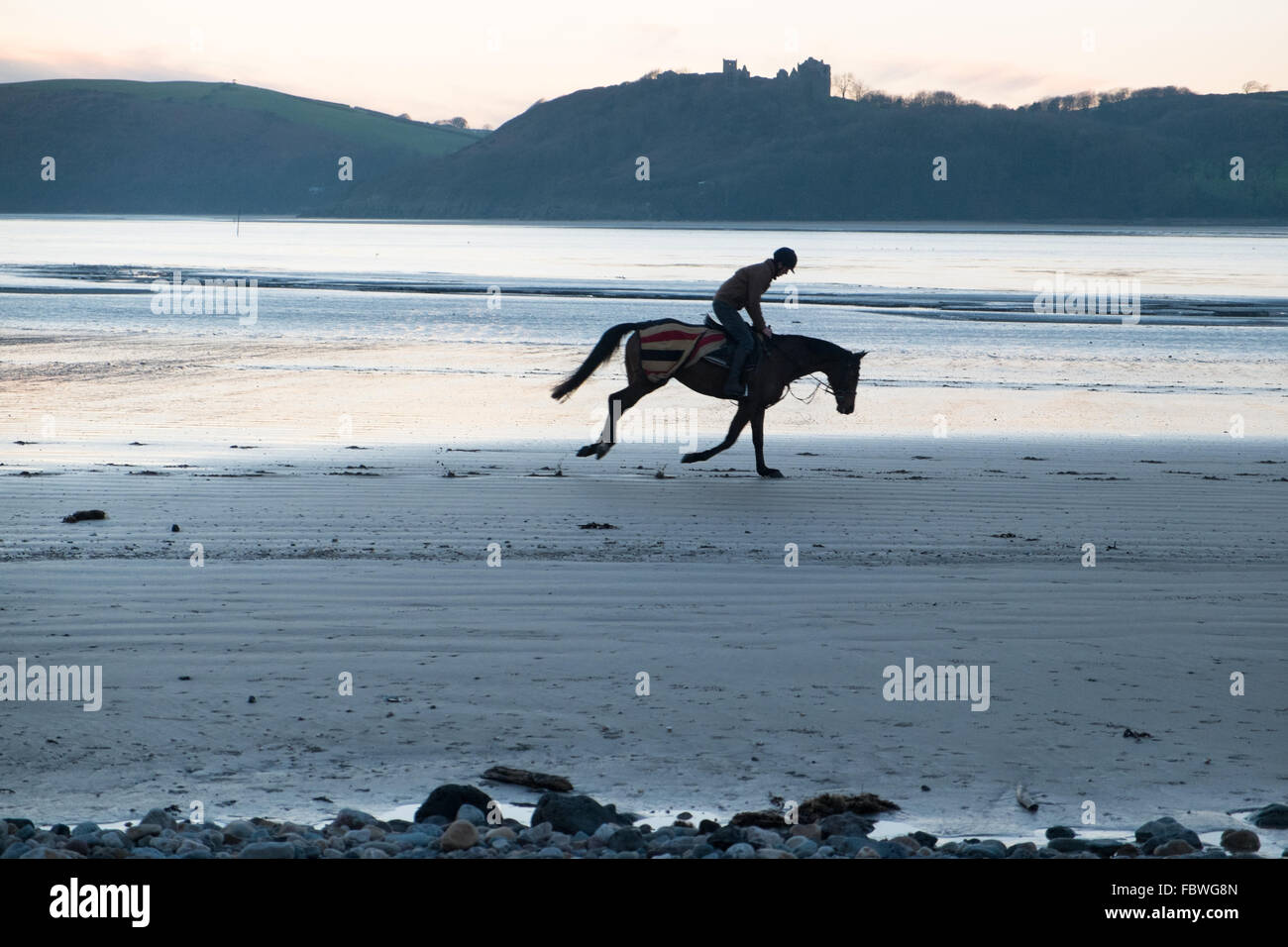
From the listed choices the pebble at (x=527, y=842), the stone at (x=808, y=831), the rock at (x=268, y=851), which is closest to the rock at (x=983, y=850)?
the pebble at (x=527, y=842)

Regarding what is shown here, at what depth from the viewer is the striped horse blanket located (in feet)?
39.2

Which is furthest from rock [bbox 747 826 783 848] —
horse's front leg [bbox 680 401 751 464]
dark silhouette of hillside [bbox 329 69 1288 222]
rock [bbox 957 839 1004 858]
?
dark silhouette of hillside [bbox 329 69 1288 222]

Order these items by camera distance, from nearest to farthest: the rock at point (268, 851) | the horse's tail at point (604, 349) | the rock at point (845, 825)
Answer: the rock at point (268, 851) → the rock at point (845, 825) → the horse's tail at point (604, 349)

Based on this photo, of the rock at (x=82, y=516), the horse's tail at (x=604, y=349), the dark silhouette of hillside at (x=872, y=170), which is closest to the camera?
the rock at (x=82, y=516)

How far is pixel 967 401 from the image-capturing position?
17.0m

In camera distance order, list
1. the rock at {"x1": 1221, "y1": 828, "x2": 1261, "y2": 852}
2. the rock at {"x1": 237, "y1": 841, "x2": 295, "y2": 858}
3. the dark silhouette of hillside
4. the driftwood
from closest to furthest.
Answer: the rock at {"x1": 237, "y1": 841, "x2": 295, "y2": 858}
the rock at {"x1": 1221, "y1": 828, "x2": 1261, "y2": 852}
the driftwood
the dark silhouette of hillside

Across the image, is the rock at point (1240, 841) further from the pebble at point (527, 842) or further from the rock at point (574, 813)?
the rock at point (574, 813)

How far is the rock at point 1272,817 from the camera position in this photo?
457 cm

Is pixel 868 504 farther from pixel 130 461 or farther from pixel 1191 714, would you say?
pixel 130 461

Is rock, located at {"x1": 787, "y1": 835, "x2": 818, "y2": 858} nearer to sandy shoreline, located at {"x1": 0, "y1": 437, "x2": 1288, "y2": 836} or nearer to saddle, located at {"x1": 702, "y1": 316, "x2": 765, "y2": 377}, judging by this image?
sandy shoreline, located at {"x1": 0, "y1": 437, "x2": 1288, "y2": 836}

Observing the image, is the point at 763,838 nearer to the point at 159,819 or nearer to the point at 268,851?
the point at 268,851

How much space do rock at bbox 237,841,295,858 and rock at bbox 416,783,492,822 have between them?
622 mm

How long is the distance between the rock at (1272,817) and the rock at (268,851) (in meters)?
3.19
